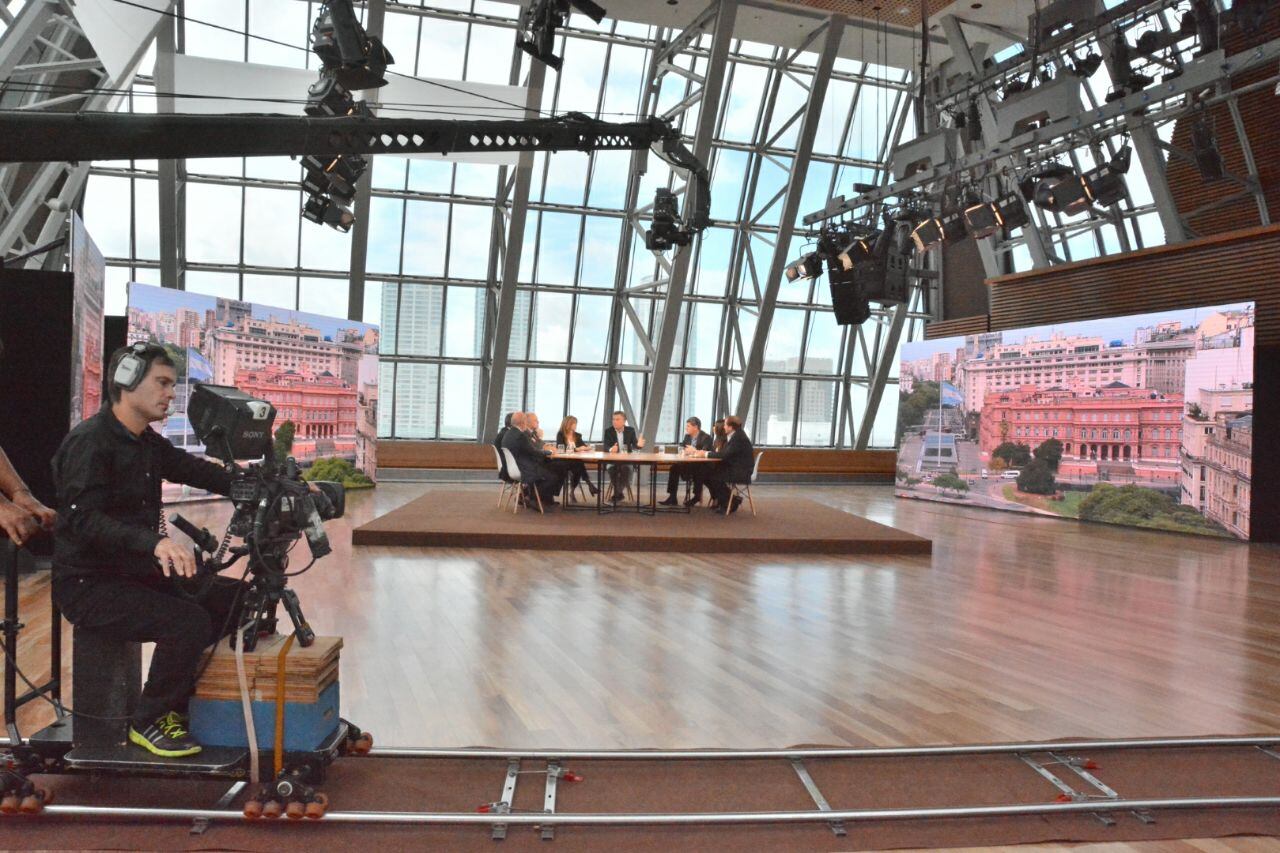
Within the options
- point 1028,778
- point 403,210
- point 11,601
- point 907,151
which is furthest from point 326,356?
point 1028,778

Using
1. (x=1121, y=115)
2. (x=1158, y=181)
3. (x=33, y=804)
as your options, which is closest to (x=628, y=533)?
(x=33, y=804)

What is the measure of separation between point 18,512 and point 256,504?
62cm

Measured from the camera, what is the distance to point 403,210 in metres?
13.7

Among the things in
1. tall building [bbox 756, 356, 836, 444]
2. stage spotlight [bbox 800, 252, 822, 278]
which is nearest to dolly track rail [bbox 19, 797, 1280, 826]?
stage spotlight [bbox 800, 252, 822, 278]

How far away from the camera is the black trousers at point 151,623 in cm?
232

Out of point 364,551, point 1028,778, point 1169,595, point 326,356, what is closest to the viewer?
point 1028,778

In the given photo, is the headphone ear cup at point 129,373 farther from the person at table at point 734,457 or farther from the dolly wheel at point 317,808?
the person at table at point 734,457

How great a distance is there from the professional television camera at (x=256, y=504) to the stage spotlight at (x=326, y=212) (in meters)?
7.57

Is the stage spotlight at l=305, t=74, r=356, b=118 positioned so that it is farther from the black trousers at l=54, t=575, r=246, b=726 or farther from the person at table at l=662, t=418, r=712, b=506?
the black trousers at l=54, t=575, r=246, b=726

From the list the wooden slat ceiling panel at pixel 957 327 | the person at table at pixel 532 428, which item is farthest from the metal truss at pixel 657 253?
the wooden slat ceiling panel at pixel 957 327

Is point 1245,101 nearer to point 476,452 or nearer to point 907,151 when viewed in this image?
point 907,151

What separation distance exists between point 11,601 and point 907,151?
1028 centimetres

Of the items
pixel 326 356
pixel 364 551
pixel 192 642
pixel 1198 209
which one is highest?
pixel 1198 209

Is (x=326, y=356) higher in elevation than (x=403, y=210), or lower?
lower
